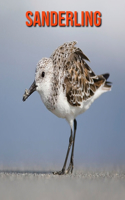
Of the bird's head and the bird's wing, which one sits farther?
the bird's wing

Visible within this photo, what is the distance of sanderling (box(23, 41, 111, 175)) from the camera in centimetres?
846

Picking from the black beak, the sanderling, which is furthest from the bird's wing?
the black beak

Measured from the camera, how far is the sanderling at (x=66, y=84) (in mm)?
8461

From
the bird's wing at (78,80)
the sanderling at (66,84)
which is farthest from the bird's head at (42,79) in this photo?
the bird's wing at (78,80)

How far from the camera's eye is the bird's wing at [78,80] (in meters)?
8.56

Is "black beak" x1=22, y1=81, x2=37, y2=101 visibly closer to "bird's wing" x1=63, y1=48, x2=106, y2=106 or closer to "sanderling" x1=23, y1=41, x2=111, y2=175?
"sanderling" x1=23, y1=41, x2=111, y2=175

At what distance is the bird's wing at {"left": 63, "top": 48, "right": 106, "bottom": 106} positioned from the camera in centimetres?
856

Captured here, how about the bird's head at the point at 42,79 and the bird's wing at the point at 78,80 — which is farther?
the bird's wing at the point at 78,80

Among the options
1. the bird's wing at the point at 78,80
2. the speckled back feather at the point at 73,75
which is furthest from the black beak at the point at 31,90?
the bird's wing at the point at 78,80

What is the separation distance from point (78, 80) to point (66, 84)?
320mm

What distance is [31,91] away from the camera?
27.9 ft

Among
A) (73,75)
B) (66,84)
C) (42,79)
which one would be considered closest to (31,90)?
(42,79)

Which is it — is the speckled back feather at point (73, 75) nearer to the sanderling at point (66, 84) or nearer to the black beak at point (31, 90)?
the sanderling at point (66, 84)

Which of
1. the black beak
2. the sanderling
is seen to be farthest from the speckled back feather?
the black beak
